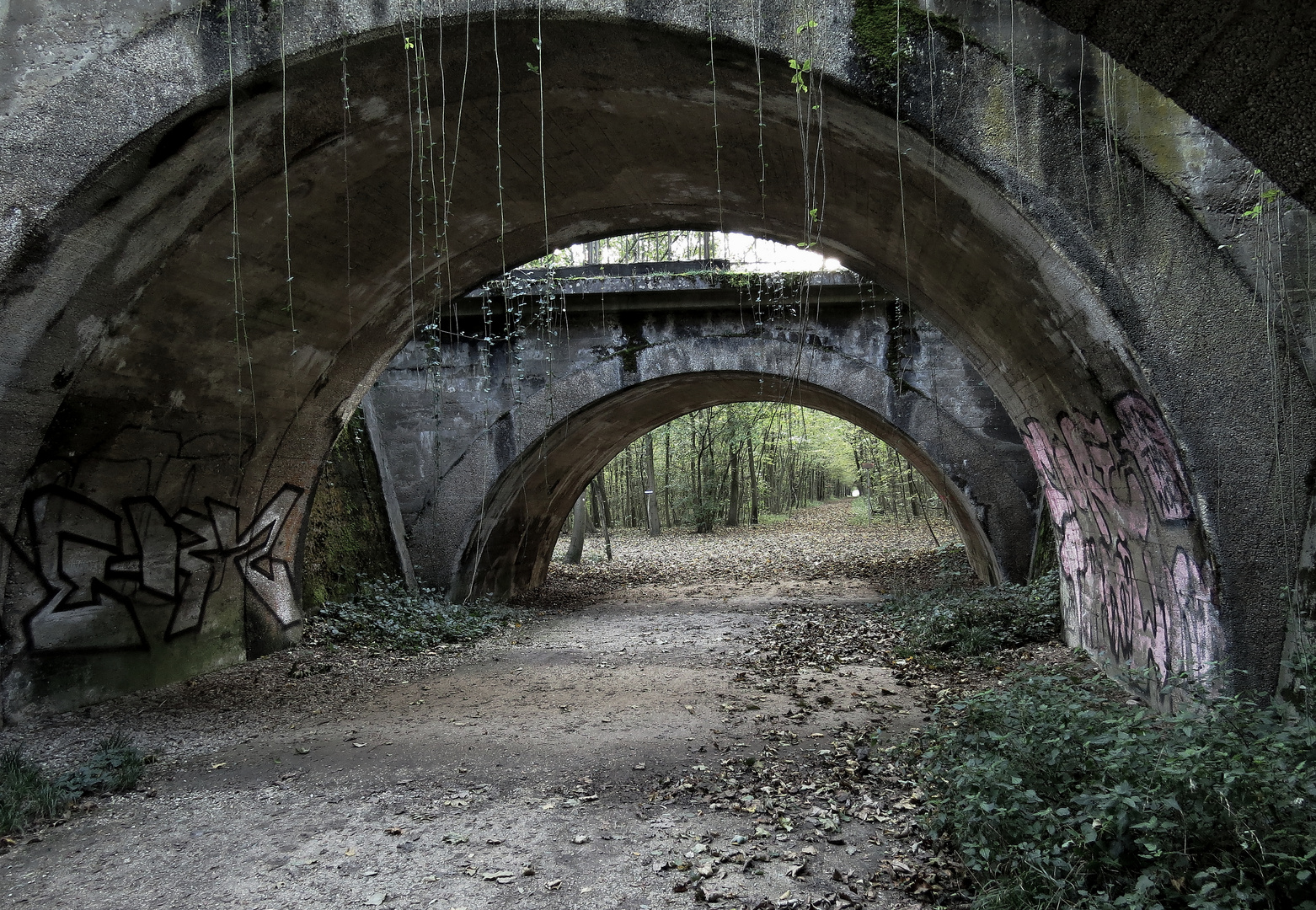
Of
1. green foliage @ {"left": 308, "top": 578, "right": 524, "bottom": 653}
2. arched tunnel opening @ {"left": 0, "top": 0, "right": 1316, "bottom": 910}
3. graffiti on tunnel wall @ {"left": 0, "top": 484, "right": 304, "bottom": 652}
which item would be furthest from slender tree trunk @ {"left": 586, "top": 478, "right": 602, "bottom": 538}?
arched tunnel opening @ {"left": 0, "top": 0, "right": 1316, "bottom": 910}

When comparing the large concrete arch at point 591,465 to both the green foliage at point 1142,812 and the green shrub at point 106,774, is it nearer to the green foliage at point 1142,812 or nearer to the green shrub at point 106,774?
the green shrub at point 106,774

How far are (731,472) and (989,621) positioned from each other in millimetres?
19227

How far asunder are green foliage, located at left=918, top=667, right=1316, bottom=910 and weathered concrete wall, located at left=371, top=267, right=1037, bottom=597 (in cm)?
769

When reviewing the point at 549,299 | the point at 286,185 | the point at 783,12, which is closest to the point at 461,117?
the point at 286,185

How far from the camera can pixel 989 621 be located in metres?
7.94

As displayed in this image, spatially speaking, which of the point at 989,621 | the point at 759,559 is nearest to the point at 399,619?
the point at 989,621

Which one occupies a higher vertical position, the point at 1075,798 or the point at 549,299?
the point at 549,299

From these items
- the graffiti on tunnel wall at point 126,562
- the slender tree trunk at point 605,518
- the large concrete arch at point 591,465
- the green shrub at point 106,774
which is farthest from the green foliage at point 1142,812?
the slender tree trunk at point 605,518

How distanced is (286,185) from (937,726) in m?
5.20

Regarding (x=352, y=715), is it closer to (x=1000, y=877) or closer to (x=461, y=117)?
(x=461, y=117)

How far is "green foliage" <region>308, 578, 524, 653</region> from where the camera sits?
349 inches

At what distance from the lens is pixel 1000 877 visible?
121 inches

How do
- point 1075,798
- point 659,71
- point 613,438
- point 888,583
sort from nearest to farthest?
point 1075,798
point 659,71
point 888,583
point 613,438

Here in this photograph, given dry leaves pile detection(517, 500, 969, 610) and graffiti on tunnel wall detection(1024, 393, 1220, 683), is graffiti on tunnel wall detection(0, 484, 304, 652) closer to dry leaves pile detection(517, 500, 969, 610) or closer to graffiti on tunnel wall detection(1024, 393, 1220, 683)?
dry leaves pile detection(517, 500, 969, 610)
